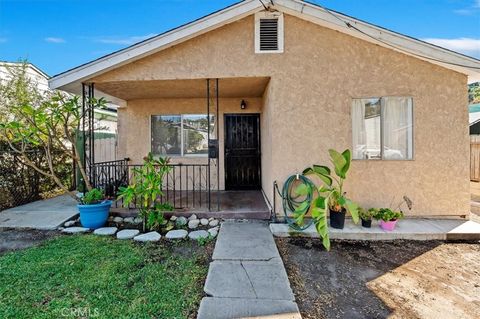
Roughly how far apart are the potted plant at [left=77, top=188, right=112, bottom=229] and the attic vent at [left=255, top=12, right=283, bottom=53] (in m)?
4.36

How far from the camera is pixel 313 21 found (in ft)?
15.5

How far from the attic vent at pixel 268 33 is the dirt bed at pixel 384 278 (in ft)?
12.1

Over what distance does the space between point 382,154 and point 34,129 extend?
6937 mm

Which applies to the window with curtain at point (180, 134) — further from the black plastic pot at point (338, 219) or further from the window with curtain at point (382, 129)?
the black plastic pot at point (338, 219)

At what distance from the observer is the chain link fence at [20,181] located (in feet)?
19.5

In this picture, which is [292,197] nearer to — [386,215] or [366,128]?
[386,215]

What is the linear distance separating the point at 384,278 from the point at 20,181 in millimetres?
8208

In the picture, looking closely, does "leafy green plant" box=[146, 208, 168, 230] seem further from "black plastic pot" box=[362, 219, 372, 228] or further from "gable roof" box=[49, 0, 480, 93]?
"black plastic pot" box=[362, 219, 372, 228]

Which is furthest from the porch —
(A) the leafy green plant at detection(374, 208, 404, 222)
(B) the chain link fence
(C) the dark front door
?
(A) the leafy green plant at detection(374, 208, 404, 222)

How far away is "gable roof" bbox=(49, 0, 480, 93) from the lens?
4449 millimetres

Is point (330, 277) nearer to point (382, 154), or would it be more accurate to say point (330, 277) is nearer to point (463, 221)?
point (382, 154)

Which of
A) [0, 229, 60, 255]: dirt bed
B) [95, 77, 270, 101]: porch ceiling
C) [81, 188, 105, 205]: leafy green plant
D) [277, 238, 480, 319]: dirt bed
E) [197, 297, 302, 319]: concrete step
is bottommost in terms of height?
[277, 238, 480, 319]: dirt bed

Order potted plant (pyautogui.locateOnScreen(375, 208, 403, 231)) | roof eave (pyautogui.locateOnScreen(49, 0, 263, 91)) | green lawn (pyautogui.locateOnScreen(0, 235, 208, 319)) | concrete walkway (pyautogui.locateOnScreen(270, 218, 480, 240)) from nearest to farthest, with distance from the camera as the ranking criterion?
1. green lawn (pyautogui.locateOnScreen(0, 235, 208, 319))
2. concrete walkway (pyautogui.locateOnScreen(270, 218, 480, 240))
3. potted plant (pyautogui.locateOnScreen(375, 208, 403, 231))
4. roof eave (pyautogui.locateOnScreen(49, 0, 263, 91))

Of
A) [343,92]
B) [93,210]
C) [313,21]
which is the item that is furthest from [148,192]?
[313,21]
